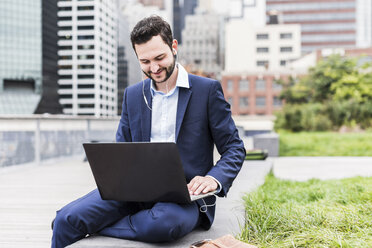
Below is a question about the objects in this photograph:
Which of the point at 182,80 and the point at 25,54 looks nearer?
the point at 182,80

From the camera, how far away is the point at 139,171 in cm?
211

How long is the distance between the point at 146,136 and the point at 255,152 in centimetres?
846

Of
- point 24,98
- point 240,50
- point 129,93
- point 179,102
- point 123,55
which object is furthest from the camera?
point 123,55

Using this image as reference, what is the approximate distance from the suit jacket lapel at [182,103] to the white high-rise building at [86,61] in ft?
308

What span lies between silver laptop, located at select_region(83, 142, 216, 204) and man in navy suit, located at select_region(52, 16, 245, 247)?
103 mm

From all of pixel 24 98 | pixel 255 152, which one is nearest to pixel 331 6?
pixel 24 98

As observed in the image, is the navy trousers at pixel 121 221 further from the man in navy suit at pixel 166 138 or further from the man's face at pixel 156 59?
the man's face at pixel 156 59

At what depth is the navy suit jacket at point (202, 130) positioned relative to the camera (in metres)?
2.44

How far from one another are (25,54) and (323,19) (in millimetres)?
68486

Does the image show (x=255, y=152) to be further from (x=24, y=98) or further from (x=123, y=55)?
(x=123, y=55)

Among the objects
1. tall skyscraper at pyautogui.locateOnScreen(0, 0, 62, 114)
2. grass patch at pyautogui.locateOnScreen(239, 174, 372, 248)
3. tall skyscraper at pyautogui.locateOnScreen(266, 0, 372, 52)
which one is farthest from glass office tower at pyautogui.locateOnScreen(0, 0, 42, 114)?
grass patch at pyautogui.locateOnScreen(239, 174, 372, 248)

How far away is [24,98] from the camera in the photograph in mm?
92750

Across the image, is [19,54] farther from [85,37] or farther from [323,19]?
[323,19]

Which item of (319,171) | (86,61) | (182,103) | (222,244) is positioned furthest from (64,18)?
(222,244)
